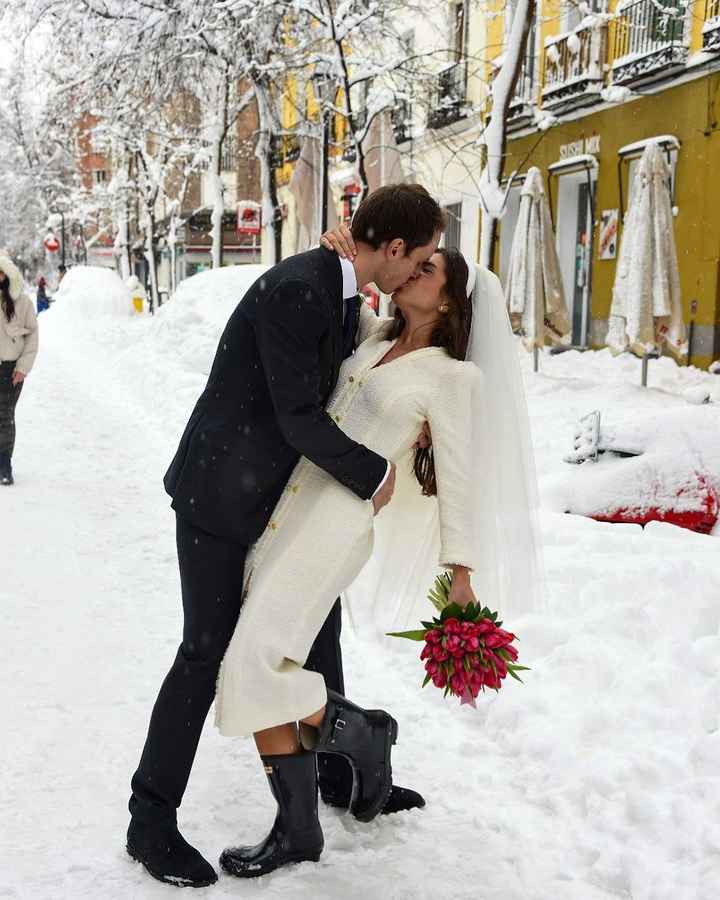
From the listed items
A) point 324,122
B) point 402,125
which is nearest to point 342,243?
point 324,122

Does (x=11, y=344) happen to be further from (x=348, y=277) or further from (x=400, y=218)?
(x=400, y=218)

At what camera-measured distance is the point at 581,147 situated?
20.1 metres

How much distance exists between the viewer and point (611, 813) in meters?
3.42

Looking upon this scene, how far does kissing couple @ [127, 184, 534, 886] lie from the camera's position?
Answer: 2.90m

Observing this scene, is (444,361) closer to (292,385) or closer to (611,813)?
(292,385)

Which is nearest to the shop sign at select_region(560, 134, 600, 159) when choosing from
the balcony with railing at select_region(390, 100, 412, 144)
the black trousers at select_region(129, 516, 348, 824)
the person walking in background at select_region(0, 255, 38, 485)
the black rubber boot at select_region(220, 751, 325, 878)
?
the balcony with railing at select_region(390, 100, 412, 144)

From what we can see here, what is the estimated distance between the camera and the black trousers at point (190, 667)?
3.01 m

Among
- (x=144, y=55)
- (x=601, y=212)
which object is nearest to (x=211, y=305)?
(x=144, y=55)

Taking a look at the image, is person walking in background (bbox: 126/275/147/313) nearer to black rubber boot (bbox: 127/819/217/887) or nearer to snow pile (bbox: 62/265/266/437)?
snow pile (bbox: 62/265/266/437)

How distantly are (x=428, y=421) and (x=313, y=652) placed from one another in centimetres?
94

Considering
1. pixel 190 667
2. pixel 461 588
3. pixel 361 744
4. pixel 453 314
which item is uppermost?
pixel 453 314

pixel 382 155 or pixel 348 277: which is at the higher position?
pixel 382 155

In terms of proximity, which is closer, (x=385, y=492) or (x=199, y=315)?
(x=385, y=492)

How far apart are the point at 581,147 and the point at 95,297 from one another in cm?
1840
